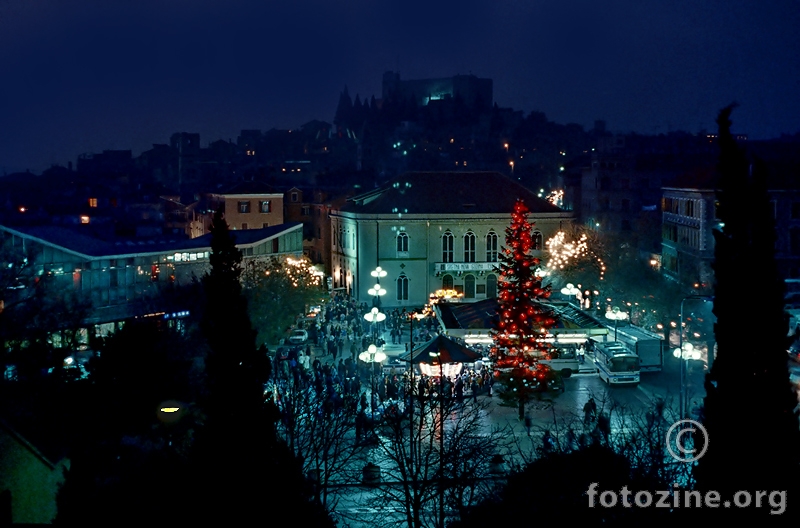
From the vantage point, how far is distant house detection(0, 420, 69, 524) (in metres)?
12.4

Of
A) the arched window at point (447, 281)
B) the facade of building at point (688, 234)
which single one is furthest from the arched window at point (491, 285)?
the facade of building at point (688, 234)

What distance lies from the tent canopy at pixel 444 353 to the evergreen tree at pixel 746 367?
13.3 meters

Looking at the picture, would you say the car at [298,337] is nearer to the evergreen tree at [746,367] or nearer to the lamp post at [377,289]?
the lamp post at [377,289]

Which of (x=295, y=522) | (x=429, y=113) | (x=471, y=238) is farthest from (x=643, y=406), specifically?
(x=429, y=113)

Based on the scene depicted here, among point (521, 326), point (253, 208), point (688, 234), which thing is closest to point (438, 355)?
A: point (521, 326)

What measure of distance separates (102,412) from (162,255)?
58.7 feet

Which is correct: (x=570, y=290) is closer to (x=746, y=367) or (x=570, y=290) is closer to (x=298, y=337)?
(x=298, y=337)

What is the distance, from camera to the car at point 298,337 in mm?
32688

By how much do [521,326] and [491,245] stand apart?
19.7 meters

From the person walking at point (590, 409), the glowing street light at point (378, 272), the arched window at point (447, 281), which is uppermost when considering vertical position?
the glowing street light at point (378, 272)

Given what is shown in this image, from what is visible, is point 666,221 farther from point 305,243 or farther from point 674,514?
point 674,514

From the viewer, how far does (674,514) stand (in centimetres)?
968

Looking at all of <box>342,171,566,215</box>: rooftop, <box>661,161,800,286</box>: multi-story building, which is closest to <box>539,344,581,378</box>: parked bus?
<box>661,161,800,286</box>: multi-story building

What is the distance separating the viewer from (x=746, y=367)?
371 inches
